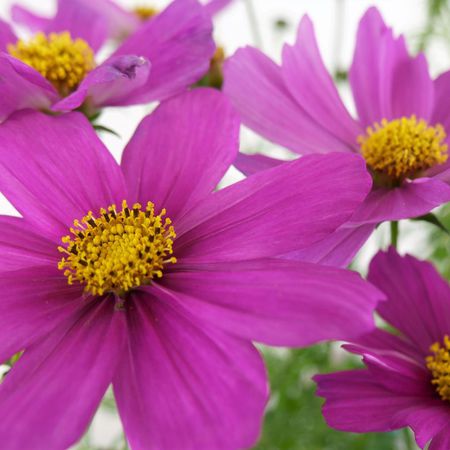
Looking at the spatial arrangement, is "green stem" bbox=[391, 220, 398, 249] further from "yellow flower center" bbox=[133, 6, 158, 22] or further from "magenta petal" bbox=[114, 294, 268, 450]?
"yellow flower center" bbox=[133, 6, 158, 22]

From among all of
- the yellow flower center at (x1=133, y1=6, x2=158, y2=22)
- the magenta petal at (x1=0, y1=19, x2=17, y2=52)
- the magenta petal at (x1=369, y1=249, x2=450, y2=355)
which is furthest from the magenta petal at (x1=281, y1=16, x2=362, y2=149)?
the yellow flower center at (x1=133, y1=6, x2=158, y2=22)

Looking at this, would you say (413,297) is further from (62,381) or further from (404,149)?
(62,381)

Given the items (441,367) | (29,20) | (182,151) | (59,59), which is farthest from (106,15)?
(441,367)

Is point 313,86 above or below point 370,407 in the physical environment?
above

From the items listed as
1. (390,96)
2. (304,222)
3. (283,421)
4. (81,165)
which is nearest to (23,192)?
(81,165)

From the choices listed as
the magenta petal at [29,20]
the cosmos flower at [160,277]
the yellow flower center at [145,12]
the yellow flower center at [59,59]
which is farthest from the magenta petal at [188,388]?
the yellow flower center at [145,12]

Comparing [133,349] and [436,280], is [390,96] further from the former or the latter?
[133,349]
